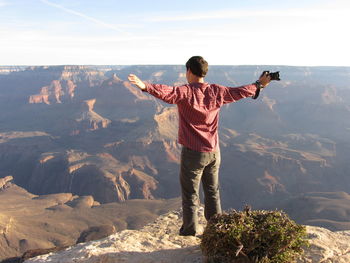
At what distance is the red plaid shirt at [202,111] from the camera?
16.3 ft

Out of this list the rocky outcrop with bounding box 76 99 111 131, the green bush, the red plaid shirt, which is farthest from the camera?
the rocky outcrop with bounding box 76 99 111 131

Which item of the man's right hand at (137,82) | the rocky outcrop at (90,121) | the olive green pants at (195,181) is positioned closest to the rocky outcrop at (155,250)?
the olive green pants at (195,181)

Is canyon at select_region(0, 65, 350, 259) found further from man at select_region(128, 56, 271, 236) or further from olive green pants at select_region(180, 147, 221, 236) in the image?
man at select_region(128, 56, 271, 236)

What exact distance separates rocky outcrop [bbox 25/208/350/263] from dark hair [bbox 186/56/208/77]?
9.09 ft

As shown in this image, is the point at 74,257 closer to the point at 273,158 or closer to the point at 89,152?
the point at 273,158

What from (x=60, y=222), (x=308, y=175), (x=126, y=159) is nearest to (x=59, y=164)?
(x=126, y=159)

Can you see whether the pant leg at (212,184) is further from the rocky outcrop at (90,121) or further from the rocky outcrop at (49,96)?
the rocky outcrop at (49,96)

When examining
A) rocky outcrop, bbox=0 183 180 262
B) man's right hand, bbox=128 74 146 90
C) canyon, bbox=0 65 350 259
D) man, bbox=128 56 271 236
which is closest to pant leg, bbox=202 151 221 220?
man, bbox=128 56 271 236

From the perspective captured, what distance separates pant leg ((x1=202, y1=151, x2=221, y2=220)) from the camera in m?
5.53

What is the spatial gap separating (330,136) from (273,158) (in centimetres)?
4474

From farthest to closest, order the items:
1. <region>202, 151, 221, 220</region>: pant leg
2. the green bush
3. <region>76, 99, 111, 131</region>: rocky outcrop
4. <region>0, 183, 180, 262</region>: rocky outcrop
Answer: <region>76, 99, 111, 131</region>: rocky outcrop
<region>0, 183, 180, 262</region>: rocky outcrop
<region>202, 151, 221, 220</region>: pant leg
the green bush

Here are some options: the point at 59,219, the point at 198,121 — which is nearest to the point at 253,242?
the point at 198,121

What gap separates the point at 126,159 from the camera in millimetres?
97500

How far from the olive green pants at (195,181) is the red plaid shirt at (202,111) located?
0.15 meters
